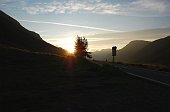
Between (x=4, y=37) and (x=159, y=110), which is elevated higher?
(x=4, y=37)

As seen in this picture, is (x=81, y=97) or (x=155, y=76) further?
(x=155, y=76)

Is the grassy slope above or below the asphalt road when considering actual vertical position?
below

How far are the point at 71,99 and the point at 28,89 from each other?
392 cm

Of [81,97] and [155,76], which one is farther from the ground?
[155,76]

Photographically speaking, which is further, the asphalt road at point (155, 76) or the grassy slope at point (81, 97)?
the asphalt road at point (155, 76)

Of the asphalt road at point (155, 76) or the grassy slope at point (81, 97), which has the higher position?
the asphalt road at point (155, 76)

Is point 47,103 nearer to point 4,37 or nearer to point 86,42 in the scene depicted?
point 86,42

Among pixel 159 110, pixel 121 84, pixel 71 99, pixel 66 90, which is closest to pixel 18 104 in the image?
pixel 71 99

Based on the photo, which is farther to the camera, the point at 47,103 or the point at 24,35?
the point at 24,35

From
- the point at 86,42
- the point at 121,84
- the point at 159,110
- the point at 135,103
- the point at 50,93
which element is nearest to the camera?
the point at 159,110

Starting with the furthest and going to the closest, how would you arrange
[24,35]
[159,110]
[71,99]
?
1. [24,35]
2. [71,99]
3. [159,110]

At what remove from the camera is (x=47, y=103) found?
Result: 13.7m

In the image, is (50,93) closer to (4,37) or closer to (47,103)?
(47,103)

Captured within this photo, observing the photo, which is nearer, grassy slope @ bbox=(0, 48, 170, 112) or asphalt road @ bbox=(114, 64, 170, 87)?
grassy slope @ bbox=(0, 48, 170, 112)
